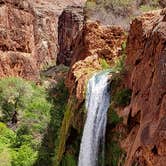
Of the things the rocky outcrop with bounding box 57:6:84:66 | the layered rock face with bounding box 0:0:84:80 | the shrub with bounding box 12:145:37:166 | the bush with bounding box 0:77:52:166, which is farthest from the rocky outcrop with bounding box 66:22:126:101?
the rocky outcrop with bounding box 57:6:84:66

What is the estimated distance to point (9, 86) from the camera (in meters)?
38.8

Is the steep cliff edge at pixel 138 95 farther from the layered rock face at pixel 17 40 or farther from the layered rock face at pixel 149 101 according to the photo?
the layered rock face at pixel 17 40

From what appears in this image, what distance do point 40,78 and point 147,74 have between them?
31.0 m

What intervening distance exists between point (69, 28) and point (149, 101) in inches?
1792

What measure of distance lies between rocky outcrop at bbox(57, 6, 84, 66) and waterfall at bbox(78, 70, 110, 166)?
3446cm

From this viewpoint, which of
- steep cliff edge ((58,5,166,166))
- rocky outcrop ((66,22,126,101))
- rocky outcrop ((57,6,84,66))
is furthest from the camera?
rocky outcrop ((57,6,84,66))

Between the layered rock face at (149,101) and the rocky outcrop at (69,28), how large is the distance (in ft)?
124

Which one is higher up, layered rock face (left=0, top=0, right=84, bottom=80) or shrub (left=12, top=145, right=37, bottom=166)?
layered rock face (left=0, top=0, right=84, bottom=80)

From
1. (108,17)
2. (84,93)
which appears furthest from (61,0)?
(84,93)

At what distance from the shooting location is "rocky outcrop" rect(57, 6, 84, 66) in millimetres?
56656

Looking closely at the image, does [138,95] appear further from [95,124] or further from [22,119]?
[22,119]

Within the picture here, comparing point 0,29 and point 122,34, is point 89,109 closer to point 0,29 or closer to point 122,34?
Answer: point 122,34

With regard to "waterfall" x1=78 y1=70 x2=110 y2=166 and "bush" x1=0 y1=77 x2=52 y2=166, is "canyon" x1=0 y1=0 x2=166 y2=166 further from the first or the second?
"bush" x1=0 y1=77 x2=52 y2=166

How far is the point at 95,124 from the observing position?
65.6 ft
